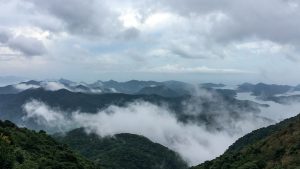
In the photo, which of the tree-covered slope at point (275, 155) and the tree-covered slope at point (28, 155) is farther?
the tree-covered slope at point (275, 155)

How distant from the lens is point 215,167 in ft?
354

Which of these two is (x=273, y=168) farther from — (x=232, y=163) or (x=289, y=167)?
(x=232, y=163)

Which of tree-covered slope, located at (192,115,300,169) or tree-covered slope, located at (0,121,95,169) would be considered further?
tree-covered slope, located at (192,115,300,169)

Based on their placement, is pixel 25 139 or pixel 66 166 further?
pixel 25 139

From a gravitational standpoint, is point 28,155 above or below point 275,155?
above

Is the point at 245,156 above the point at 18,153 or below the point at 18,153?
below

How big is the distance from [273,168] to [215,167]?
37629 mm

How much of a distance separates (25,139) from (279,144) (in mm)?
52591

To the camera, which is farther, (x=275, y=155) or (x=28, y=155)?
(x=275, y=155)

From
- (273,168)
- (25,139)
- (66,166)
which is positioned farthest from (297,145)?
(25,139)

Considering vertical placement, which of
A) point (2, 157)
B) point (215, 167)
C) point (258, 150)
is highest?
point (2, 157)

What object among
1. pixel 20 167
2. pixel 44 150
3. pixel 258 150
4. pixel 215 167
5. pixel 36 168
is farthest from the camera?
pixel 215 167

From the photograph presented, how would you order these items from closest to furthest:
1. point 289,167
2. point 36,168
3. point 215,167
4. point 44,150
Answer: point 36,168, point 289,167, point 44,150, point 215,167

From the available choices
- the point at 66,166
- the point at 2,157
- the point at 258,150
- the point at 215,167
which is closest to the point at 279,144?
the point at 258,150
